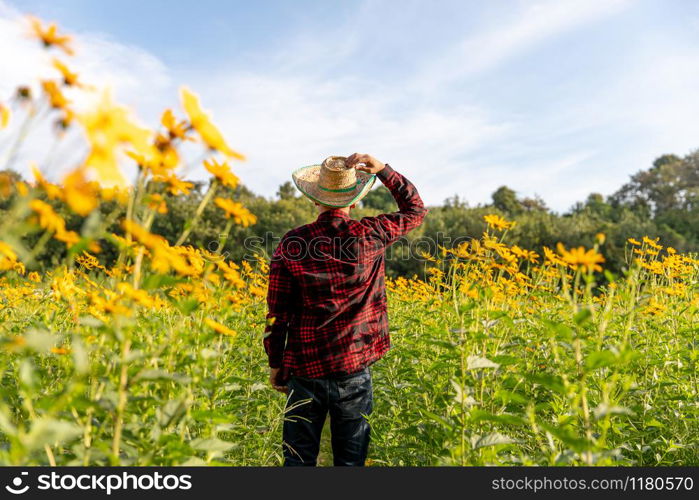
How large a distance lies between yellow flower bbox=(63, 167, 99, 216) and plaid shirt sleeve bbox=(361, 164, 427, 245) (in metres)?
1.67

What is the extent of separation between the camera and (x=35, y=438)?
105 cm

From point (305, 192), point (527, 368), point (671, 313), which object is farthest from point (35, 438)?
point (671, 313)

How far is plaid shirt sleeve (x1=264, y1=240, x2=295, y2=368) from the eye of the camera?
8.54ft

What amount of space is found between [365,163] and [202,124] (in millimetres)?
1510

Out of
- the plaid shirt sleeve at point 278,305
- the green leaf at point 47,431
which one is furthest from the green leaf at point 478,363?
the green leaf at point 47,431

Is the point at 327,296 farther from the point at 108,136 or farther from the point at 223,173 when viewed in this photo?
the point at 108,136

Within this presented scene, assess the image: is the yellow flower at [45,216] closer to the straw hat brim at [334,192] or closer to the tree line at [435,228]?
the straw hat brim at [334,192]

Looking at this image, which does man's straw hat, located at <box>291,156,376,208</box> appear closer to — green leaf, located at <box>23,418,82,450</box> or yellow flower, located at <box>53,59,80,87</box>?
yellow flower, located at <box>53,59,80,87</box>

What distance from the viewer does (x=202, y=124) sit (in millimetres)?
1243

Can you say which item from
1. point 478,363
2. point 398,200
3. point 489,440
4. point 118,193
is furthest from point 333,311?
point 118,193

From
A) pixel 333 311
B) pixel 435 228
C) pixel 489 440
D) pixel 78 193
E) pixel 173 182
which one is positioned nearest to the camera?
Answer: pixel 78 193

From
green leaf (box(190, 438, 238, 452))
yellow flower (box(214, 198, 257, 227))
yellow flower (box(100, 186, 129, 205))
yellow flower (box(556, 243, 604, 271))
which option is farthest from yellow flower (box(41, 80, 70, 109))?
yellow flower (box(556, 243, 604, 271))
